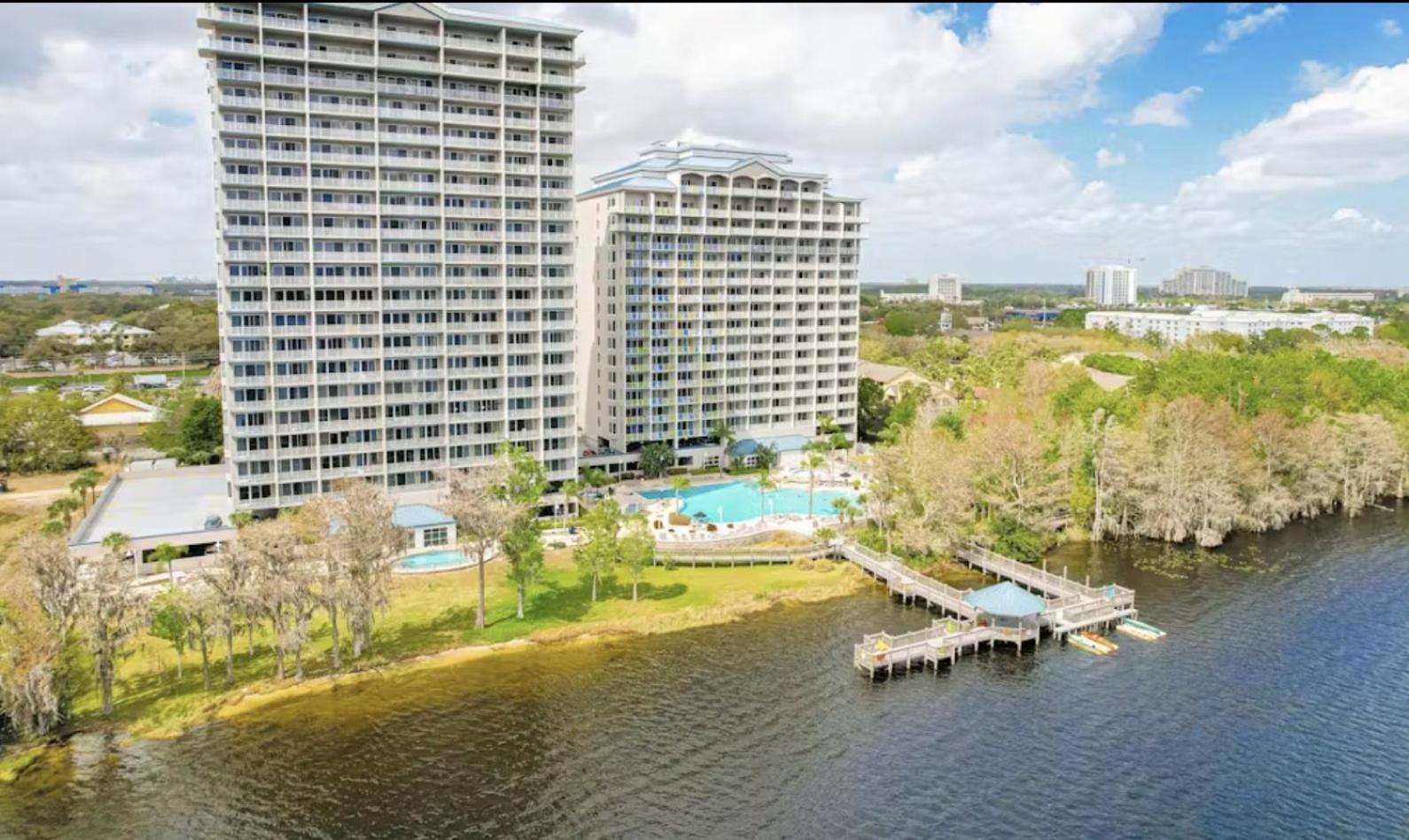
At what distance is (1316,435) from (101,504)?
128 m

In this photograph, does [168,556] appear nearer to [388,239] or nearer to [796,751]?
[388,239]

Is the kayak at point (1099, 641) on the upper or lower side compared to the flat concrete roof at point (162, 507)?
lower

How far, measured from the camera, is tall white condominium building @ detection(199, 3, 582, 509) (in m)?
84.9

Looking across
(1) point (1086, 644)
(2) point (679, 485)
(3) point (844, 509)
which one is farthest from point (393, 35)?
(1) point (1086, 644)

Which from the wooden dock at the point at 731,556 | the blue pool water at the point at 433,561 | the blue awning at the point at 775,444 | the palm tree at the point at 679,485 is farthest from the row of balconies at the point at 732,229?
the blue pool water at the point at 433,561

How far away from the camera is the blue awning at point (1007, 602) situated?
228ft

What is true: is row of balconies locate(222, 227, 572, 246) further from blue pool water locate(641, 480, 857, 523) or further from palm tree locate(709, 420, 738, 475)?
palm tree locate(709, 420, 738, 475)

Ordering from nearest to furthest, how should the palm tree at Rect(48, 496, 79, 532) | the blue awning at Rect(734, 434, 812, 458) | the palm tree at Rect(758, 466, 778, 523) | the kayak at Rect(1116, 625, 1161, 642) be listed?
the kayak at Rect(1116, 625, 1161, 642) < the palm tree at Rect(48, 496, 79, 532) < the palm tree at Rect(758, 466, 778, 523) < the blue awning at Rect(734, 434, 812, 458)

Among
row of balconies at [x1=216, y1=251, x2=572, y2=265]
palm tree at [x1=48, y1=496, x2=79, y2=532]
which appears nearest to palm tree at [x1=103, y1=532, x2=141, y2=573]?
palm tree at [x1=48, y1=496, x2=79, y2=532]

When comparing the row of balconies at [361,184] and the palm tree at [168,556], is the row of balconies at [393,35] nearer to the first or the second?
the row of balconies at [361,184]

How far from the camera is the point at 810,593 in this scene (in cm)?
7994

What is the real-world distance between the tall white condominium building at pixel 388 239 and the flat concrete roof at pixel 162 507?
549 centimetres

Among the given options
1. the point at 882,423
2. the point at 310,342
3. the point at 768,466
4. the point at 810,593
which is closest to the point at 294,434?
the point at 310,342

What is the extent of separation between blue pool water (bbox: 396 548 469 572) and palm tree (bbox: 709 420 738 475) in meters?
44.6
